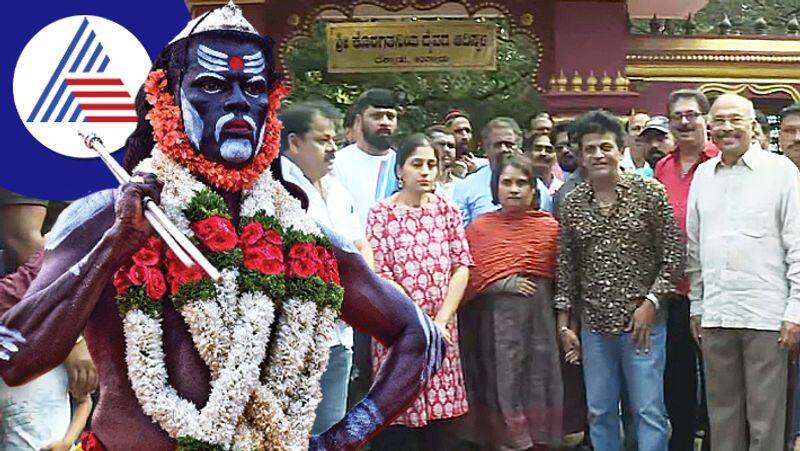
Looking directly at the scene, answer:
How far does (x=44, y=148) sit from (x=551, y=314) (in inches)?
133

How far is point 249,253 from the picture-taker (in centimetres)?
349

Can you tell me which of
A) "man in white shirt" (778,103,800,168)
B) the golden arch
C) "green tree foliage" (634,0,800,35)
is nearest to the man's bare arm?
"man in white shirt" (778,103,800,168)

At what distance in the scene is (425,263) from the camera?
6711 mm

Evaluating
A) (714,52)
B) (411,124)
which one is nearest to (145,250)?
(411,124)

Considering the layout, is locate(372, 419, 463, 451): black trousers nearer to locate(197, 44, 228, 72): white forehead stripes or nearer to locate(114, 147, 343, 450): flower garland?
locate(114, 147, 343, 450): flower garland

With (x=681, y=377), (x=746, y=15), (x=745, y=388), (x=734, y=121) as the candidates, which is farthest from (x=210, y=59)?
(x=746, y=15)

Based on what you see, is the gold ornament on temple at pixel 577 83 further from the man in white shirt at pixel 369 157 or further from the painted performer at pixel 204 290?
the painted performer at pixel 204 290

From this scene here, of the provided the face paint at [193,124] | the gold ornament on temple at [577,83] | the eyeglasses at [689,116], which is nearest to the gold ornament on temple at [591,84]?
the gold ornament on temple at [577,83]

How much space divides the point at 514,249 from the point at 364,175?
93 centimetres

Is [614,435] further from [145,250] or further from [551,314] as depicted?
[145,250]

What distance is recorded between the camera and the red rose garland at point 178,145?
3525 mm

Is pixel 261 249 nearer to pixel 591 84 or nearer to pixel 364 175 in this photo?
pixel 364 175

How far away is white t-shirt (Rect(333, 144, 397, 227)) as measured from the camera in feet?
23.9

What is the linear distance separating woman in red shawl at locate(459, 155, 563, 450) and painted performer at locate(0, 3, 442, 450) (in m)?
3.13
